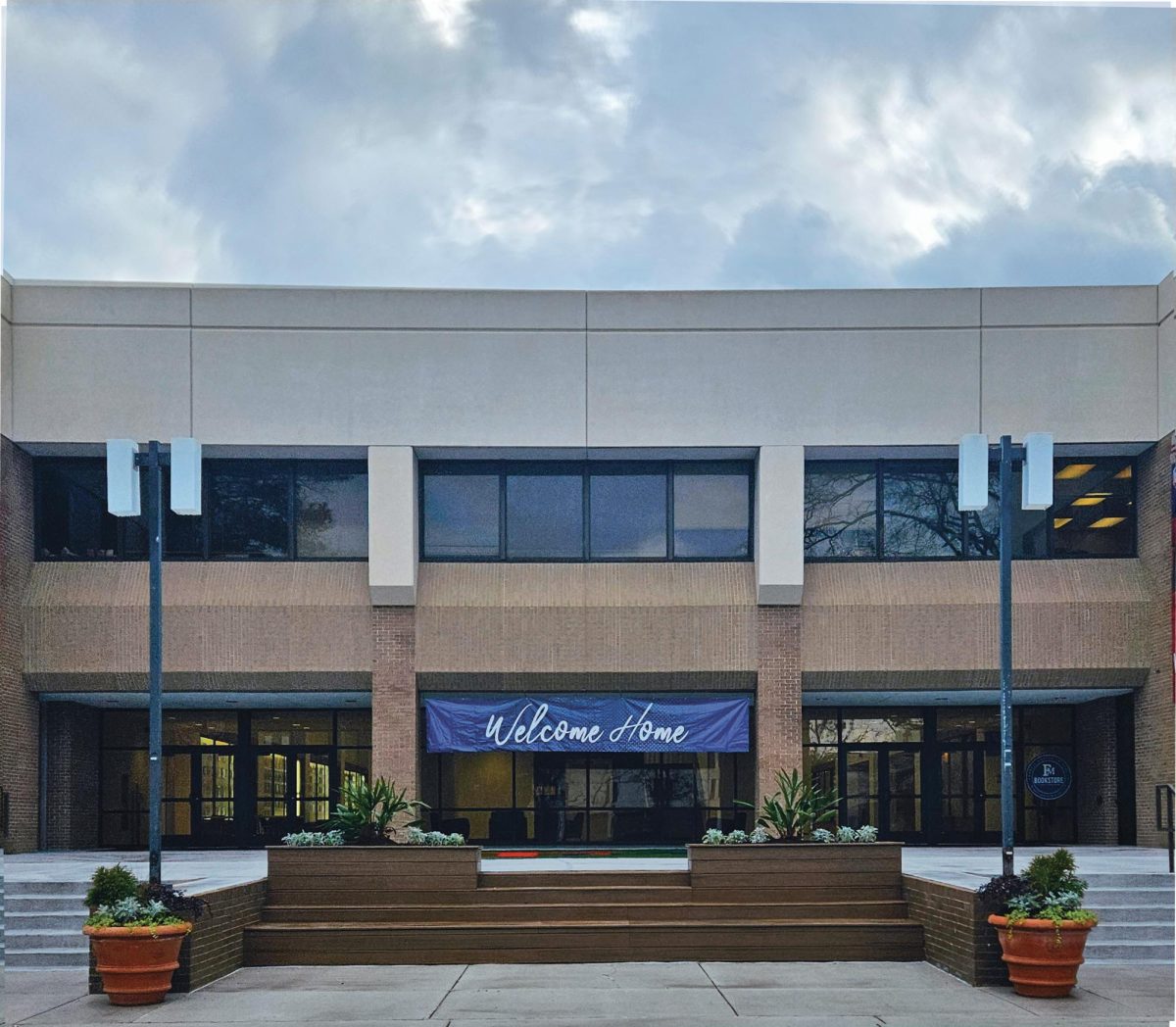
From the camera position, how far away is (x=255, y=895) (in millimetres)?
16203

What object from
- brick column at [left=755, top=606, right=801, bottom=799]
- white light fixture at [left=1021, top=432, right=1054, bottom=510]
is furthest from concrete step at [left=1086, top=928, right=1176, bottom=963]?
brick column at [left=755, top=606, right=801, bottom=799]

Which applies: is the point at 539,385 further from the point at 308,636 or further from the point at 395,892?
the point at 395,892

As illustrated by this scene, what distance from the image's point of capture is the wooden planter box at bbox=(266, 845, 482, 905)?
16.6m

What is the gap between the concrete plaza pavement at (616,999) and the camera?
12500mm

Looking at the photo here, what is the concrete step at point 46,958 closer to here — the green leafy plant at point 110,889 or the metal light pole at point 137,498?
the metal light pole at point 137,498

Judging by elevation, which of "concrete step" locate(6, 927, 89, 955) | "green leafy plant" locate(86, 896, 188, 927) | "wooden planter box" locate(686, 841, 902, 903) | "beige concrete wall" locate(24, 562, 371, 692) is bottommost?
"concrete step" locate(6, 927, 89, 955)

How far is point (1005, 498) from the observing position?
1548cm

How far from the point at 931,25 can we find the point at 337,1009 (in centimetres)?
1072

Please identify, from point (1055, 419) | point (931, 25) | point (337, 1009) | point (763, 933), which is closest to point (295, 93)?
point (931, 25)

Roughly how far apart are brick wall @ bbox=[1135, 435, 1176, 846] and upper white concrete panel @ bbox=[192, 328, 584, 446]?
431 inches

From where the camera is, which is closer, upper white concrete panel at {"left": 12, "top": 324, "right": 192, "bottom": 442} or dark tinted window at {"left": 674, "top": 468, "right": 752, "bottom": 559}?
upper white concrete panel at {"left": 12, "top": 324, "right": 192, "bottom": 442}

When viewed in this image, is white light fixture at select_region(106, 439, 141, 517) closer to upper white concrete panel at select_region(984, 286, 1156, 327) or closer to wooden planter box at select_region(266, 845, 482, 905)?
wooden planter box at select_region(266, 845, 482, 905)

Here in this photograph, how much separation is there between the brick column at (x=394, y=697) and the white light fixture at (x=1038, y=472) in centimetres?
1318

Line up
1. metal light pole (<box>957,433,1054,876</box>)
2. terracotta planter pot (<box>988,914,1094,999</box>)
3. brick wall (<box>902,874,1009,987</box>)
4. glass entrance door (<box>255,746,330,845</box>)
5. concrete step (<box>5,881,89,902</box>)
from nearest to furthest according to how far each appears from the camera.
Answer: terracotta planter pot (<box>988,914,1094,999</box>)
brick wall (<box>902,874,1009,987</box>)
metal light pole (<box>957,433,1054,876</box>)
concrete step (<box>5,881,89,902</box>)
glass entrance door (<box>255,746,330,845</box>)
